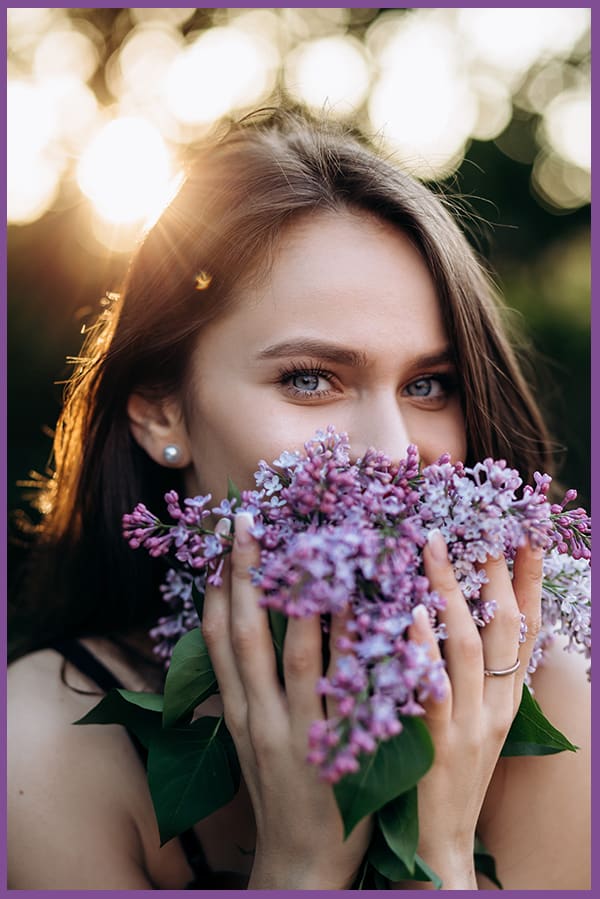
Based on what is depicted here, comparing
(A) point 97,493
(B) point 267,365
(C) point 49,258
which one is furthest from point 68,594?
(C) point 49,258

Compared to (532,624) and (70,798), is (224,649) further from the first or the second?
(70,798)

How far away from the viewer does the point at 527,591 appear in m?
1.86

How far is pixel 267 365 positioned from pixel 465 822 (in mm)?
1285

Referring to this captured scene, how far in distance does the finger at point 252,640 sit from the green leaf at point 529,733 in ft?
2.17

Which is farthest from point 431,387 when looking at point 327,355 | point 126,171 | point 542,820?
point 126,171

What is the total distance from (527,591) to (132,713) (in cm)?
106

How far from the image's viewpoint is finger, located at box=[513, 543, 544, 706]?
5.97 feet

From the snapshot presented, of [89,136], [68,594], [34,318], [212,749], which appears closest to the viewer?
[212,749]

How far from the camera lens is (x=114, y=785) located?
2.38 meters

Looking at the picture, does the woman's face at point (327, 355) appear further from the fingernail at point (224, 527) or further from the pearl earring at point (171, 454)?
the fingernail at point (224, 527)

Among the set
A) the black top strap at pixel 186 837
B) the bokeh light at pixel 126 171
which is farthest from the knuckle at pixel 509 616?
the bokeh light at pixel 126 171

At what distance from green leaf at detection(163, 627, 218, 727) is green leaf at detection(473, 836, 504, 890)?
1020 millimetres

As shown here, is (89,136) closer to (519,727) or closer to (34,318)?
(34,318)

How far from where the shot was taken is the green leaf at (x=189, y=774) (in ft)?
5.85
